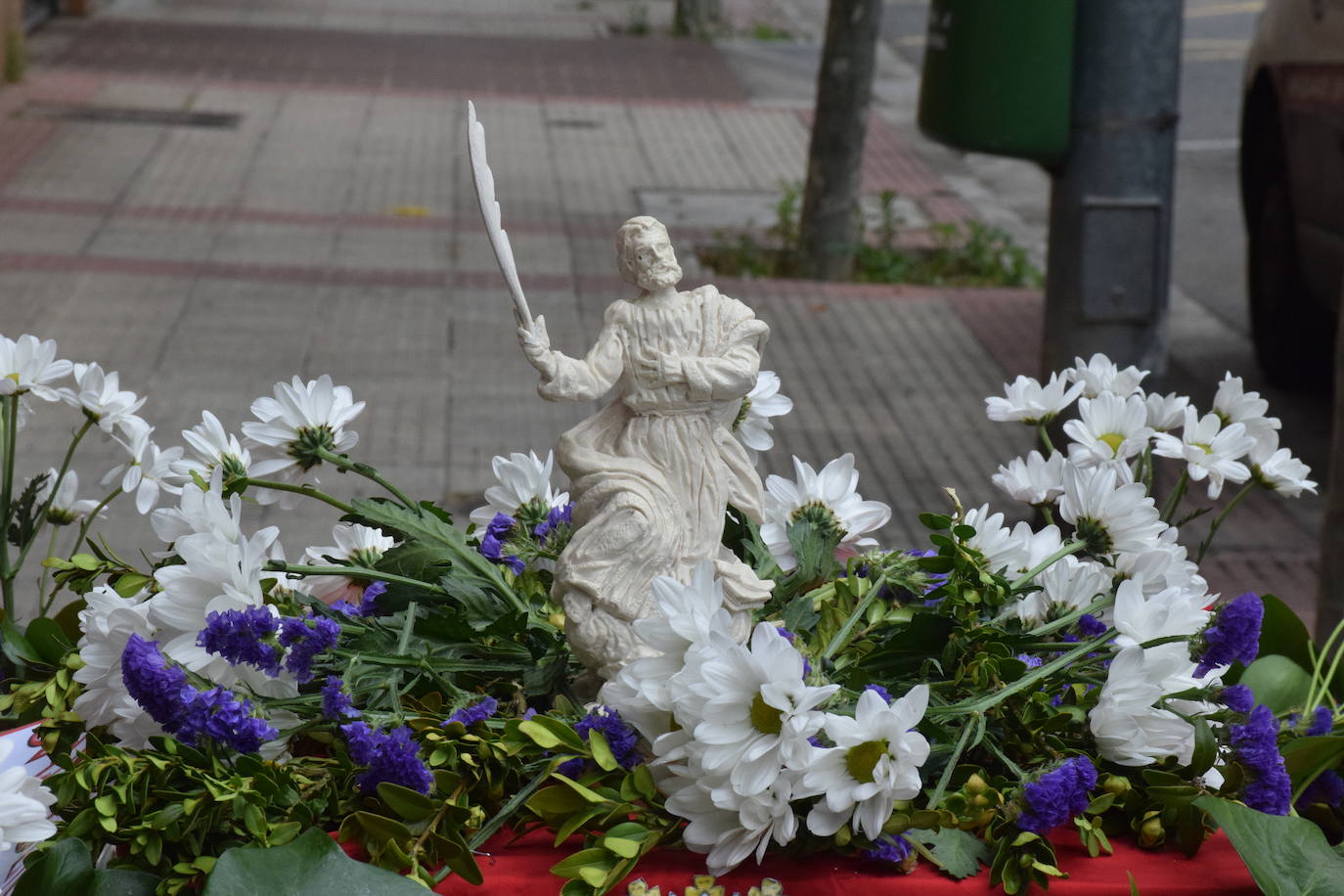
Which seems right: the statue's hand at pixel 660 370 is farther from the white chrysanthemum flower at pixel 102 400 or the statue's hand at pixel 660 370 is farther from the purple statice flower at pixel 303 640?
the white chrysanthemum flower at pixel 102 400

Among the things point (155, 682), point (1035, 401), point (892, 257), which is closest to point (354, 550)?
point (155, 682)

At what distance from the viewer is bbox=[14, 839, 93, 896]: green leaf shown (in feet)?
6.10

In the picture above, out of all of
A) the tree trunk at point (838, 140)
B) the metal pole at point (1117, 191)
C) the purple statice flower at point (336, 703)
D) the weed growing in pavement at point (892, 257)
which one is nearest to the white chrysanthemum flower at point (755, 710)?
the purple statice flower at point (336, 703)

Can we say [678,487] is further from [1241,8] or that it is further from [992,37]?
[1241,8]

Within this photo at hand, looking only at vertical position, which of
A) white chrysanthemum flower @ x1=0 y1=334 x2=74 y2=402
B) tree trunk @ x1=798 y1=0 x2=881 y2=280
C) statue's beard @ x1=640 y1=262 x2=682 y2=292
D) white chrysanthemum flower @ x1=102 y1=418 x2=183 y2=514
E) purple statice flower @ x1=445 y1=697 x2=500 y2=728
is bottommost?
tree trunk @ x1=798 y1=0 x2=881 y2=280

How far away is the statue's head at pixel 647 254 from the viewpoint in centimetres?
228

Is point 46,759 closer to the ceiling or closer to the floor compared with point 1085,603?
closer to the floor

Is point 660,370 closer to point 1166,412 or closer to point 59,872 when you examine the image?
point 1166,412

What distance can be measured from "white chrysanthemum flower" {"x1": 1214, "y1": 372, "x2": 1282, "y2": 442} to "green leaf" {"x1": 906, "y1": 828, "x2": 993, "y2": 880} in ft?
2.78

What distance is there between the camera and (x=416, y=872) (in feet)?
6.27

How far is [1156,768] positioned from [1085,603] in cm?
24

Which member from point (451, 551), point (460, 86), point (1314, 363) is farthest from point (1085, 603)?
point (460, 86)

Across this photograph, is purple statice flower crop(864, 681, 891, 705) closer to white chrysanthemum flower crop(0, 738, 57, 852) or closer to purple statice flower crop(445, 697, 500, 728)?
purple statice flower crop(445, 697, 500, 728)

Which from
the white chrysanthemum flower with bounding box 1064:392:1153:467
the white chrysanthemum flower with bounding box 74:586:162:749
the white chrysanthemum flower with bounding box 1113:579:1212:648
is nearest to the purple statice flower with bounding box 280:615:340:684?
the white chrysanthemum flower with bounding box 74:586:162:749
